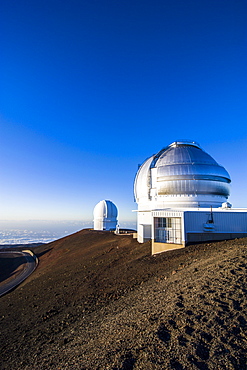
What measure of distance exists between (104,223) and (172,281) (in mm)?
35480

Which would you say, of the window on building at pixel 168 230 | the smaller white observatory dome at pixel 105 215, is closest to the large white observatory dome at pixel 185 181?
the window on building at pixel 168 230

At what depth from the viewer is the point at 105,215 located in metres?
42.5

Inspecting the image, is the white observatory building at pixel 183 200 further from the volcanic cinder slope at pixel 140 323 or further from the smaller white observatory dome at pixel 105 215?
the smaller white observatory dome at pixel 105 215

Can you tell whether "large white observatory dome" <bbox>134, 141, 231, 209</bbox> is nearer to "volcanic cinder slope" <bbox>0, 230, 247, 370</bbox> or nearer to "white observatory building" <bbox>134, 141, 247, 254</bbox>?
"white observatory building" <bbox>134, 141, 247, 254</bbox>

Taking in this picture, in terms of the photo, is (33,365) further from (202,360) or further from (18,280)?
(18,280)

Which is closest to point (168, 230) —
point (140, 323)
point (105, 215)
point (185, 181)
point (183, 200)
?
point (183, 200)

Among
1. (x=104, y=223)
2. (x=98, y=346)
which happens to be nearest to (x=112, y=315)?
(x=98, y=346)

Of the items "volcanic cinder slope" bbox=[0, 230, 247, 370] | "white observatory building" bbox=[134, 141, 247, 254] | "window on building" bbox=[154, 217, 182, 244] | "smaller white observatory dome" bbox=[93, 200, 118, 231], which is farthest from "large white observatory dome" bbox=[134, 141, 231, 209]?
"smaller white observatory dome" bbox=[93, 200, 118, 231]

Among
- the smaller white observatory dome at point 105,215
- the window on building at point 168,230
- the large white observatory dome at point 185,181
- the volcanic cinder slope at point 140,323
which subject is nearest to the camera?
the volcanic cinder slope at point 140,323

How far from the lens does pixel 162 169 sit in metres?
22.6

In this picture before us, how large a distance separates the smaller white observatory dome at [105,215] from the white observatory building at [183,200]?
1715 centimetres

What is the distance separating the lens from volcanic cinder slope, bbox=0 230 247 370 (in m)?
3.97

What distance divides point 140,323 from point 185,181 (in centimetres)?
1751

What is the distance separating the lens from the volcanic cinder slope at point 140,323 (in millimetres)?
3975
